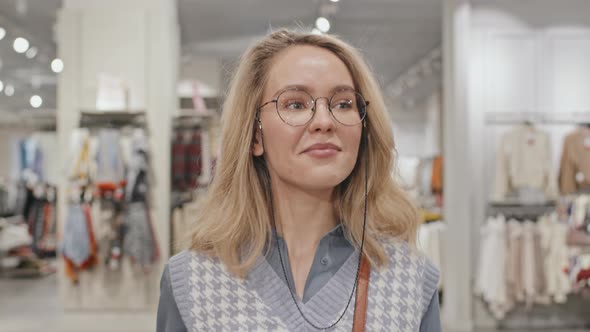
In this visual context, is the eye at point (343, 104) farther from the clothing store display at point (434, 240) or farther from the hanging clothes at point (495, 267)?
the clothing store display at point (434, 240)

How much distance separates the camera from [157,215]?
524cm

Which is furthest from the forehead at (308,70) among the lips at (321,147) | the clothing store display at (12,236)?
the clothing store display at (12,236)

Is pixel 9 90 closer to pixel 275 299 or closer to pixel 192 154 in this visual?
pixel 192 154

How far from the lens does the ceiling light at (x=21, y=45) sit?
753 centimetres

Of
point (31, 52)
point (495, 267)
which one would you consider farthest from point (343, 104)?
point (31, 52)

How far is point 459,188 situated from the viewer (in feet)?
18.2

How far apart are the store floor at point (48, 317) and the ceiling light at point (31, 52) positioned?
322 centimetres

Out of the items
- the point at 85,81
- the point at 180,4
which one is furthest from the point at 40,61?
the point at 85,81

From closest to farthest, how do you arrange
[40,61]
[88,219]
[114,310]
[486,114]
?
1. [88,219]
2. [114,310]
3. [486,114]
4. [40,61]

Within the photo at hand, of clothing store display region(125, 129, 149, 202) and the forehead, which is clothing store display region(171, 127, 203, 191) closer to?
clothing store display region(125, 129, 149, 202)

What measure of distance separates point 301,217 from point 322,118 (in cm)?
24

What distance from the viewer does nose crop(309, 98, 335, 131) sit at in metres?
1.14

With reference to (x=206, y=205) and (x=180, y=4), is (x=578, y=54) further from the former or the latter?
(x=206, y=205)

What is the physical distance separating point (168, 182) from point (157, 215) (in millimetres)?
310
